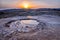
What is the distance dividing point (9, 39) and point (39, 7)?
2880 mm

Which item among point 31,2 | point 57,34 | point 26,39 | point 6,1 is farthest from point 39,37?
point 6,1

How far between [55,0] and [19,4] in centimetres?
135

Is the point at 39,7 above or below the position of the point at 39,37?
above

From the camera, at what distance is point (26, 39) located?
1.85 metres

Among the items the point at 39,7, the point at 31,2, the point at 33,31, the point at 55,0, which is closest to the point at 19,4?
the point at 31,2

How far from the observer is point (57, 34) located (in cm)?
207

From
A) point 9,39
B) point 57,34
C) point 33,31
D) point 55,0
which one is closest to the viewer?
point 9,39

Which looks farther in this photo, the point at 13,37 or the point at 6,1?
the point at 6,1

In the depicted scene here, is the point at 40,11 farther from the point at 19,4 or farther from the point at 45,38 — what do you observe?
the point at 45,38

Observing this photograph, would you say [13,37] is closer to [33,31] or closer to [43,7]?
[33,31]

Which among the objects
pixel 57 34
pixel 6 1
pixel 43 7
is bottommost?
pixel 57 34

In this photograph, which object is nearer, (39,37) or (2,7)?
(39,37)

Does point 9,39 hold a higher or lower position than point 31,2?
lower

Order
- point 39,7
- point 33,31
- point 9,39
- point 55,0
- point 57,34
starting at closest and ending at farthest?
1. point 9,39
2. point 57,34
3. point 33,31
4. point 55,0
5. point 39,7
